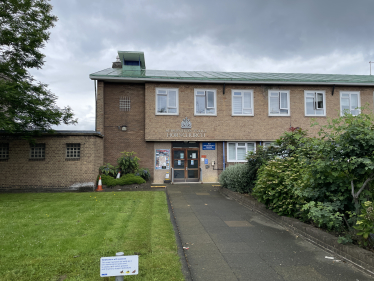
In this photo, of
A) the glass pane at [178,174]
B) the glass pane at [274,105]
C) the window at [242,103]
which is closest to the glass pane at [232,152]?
the window at [242,103]

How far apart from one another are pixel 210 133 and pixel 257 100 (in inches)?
149

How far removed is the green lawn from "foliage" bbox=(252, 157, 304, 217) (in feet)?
10.0

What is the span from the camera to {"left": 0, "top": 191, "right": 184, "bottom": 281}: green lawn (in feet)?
14.4

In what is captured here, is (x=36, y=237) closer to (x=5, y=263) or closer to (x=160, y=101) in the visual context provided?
(x=5, y=263)

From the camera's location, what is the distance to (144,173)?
16969 millimetres

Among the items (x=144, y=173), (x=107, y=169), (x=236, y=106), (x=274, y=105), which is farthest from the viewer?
(x=274, y=105)

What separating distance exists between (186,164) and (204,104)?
4009 mm

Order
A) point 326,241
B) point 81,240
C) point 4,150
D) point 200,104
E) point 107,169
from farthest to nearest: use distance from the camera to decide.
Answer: point 200,104, point 107,169, point 4,150, point 81,240, point 326,241

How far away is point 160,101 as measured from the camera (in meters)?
17.9

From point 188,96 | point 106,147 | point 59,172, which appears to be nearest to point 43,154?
point 59,172

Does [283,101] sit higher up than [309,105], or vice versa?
[283,101]

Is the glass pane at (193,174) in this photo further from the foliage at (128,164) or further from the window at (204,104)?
the window at (204,104)

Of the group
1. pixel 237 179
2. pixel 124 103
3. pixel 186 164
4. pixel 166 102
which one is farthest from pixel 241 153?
pixel 124 103

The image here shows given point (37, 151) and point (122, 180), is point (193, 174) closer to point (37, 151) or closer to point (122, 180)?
point (122, 180)
